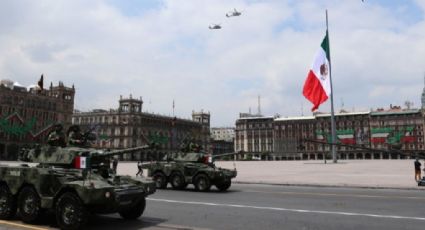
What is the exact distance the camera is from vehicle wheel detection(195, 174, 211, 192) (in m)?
19.9

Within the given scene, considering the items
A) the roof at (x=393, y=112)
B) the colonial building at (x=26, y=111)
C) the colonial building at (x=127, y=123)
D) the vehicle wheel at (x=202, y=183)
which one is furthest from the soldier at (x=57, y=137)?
the roof at (x=393, y=112)

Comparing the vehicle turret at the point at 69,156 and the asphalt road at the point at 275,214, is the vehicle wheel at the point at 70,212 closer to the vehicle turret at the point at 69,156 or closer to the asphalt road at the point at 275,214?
the asphalt road at the point at 275,214

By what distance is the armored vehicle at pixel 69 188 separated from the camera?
9594 mm

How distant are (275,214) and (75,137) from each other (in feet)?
21.5

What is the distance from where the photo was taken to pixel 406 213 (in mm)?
11984

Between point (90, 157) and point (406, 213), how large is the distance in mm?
8918

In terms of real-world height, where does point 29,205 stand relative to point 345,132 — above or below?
below

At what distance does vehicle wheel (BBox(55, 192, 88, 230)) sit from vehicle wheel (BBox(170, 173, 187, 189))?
11.3 m

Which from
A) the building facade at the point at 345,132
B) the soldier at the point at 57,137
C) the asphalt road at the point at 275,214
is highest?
the building facade at the point at 345,132

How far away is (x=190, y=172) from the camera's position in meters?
20.8

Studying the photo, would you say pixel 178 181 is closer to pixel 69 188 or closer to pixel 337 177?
pixel 69 188

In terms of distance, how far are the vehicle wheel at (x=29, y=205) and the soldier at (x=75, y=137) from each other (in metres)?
2.60

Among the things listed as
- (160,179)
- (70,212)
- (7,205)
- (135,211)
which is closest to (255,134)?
(160,179)

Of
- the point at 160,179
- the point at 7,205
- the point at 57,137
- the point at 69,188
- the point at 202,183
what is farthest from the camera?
the point at 160,179
